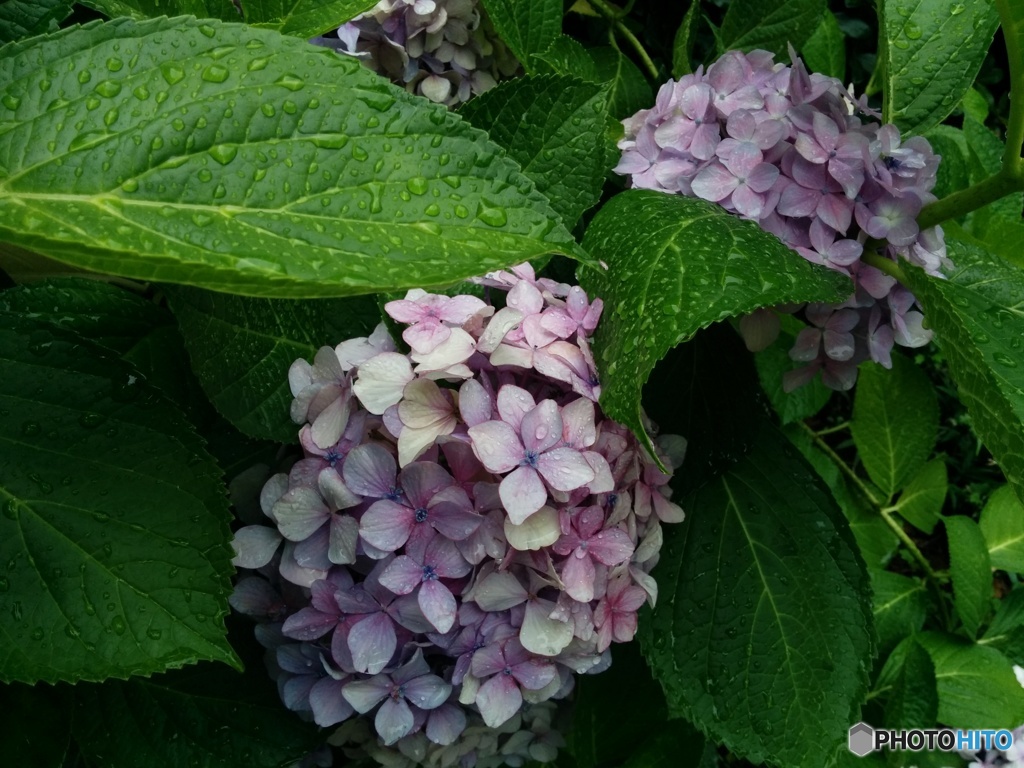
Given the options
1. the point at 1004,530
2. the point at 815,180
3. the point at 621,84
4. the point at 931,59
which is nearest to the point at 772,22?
the point at 621,84

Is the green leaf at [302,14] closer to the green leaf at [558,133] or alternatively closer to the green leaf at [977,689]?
the green leaf at [558,133]

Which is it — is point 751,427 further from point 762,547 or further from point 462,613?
point 462,613

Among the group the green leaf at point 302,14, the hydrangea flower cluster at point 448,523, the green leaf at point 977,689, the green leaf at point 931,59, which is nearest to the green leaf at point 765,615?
the hydrangea flower cluster at point 448,523

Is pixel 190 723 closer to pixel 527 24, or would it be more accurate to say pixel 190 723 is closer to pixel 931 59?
pixel 527 24

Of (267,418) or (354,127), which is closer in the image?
(354,127)

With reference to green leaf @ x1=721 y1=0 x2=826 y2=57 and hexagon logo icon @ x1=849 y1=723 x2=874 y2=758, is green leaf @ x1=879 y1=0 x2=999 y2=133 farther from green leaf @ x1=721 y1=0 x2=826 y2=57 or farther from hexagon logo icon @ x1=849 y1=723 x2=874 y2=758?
hexagon logo icon @ x1=849 y1=723 x2=874 y2=758

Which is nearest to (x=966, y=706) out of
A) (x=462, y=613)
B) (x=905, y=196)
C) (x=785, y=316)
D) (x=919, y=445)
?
(x=919, y=445)

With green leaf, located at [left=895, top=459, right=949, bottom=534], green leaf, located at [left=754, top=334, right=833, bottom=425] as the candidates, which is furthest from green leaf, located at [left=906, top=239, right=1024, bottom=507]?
green leaf, located at [left=895, top=459, right=949, bottom=534]
